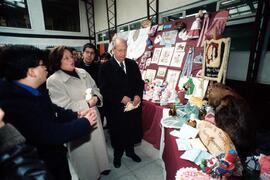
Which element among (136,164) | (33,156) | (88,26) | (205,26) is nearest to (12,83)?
(33,156)

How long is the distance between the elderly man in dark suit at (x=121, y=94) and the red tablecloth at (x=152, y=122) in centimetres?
25

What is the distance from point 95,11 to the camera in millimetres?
6996

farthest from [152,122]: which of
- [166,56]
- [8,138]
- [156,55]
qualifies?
[8,138]

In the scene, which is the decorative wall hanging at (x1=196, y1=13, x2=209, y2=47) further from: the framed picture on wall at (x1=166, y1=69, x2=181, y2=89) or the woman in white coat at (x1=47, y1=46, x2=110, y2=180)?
the woman in white coat at (x1=47, y1=46, x2=110, y2=180)

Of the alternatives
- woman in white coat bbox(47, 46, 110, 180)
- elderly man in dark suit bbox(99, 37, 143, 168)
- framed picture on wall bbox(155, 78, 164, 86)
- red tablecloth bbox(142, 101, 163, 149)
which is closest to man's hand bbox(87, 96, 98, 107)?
woman in white coat bbox(47, 46, 110, 180)

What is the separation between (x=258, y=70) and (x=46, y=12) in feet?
25.7

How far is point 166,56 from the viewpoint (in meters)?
2.47

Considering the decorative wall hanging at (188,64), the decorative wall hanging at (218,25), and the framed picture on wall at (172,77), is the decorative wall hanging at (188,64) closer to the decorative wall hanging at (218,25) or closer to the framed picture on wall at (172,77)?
the framed picture on wall at (172,77)

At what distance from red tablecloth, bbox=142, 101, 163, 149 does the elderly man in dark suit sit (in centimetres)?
25

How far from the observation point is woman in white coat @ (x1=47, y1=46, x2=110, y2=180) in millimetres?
1354

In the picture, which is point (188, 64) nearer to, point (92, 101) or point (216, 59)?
point (216, 59)

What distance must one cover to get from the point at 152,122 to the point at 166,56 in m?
1.10

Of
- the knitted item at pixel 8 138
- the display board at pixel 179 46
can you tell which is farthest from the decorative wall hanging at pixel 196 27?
the knitted item at pixel 8 138

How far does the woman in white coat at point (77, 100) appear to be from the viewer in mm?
1354
